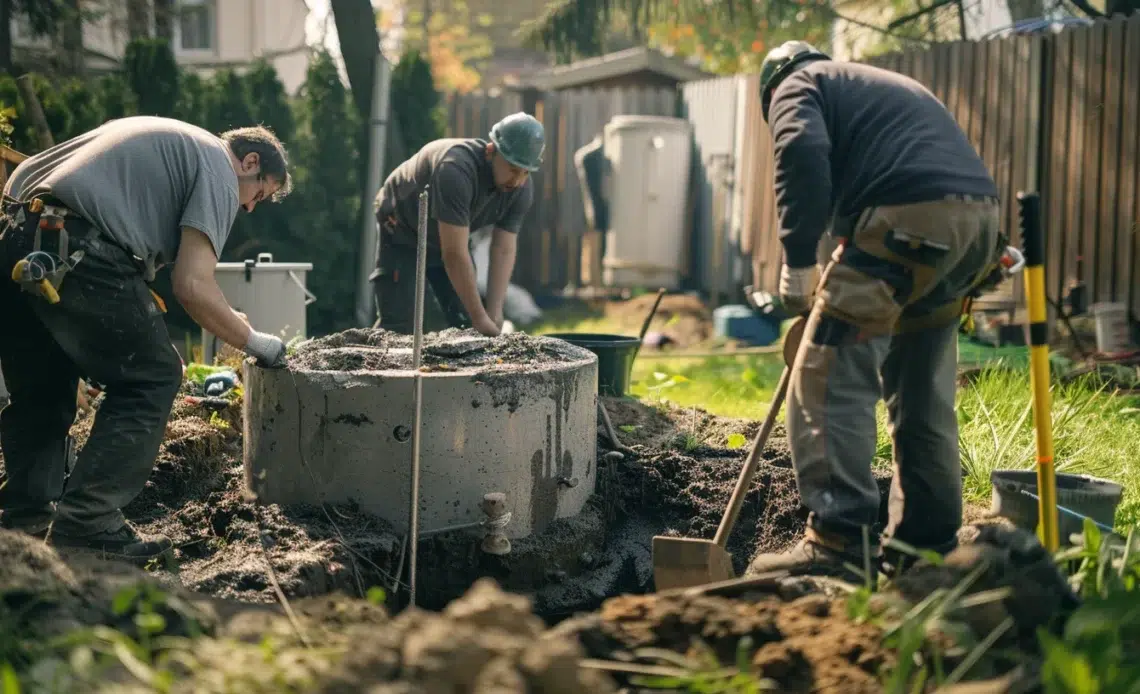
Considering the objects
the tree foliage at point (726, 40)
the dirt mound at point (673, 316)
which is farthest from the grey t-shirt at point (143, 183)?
the tree foliage at point (726, 40)

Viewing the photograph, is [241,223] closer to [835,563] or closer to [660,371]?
[660,371]

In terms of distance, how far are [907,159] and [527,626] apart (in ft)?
6.94

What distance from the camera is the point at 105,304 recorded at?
4.06m

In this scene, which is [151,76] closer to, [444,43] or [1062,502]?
[1062,502]

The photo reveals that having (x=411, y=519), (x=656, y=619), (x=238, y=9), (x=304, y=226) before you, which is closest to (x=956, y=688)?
(x=656, y=619)

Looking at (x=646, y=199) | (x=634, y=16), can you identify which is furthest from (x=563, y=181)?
(x=634, y=16)

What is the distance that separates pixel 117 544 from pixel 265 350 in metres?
0.85

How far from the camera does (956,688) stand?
219 cm

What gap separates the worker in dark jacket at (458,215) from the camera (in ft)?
20.4

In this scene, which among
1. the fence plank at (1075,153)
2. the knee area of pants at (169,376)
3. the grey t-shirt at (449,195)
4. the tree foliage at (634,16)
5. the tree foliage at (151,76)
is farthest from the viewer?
the tree foliage at (634,16)

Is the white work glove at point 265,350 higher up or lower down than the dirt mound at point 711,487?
higher up

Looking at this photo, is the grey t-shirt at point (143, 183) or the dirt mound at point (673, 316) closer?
the grey t-shirt at point (143, 183)

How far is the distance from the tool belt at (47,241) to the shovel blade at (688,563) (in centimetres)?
218

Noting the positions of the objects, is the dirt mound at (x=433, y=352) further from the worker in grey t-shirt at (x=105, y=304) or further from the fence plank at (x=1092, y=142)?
the fence plank at (x=1092, y=142)
